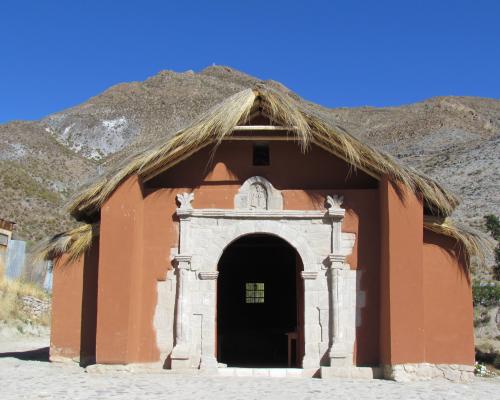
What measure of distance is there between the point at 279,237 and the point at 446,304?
3032 millimetres

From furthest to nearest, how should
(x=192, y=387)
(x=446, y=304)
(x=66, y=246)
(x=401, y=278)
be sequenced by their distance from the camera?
(x=66, y=246), (x=446, y=304), (x=401, y=278), (x=192, y=387)

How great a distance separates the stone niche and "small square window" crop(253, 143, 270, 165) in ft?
1.34

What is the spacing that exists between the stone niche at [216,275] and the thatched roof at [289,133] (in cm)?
80

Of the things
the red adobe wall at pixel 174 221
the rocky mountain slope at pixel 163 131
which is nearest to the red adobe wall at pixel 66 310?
the red adobe wall at pixel 174 221

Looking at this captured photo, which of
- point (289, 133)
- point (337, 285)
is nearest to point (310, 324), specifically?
point (337, 285)

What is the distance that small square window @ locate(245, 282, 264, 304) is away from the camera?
19.0 m

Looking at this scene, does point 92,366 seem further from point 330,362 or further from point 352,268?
point 352,268

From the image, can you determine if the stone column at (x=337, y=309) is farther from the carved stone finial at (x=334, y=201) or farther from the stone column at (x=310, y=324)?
the carved stone finial at (x=334, y=201)

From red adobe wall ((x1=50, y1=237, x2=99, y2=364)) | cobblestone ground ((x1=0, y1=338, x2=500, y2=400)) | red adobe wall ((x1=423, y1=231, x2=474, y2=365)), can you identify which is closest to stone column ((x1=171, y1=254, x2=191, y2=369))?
cobblestone ground ((x1=0, y1=338, x2=500, y2=400))

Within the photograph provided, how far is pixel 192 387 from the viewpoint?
364 inches

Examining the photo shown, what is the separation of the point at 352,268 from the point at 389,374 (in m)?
1.84

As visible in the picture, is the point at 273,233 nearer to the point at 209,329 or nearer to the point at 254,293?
the point at 209,329

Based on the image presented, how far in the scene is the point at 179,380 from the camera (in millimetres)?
9922

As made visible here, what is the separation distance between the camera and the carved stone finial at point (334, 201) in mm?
11266
